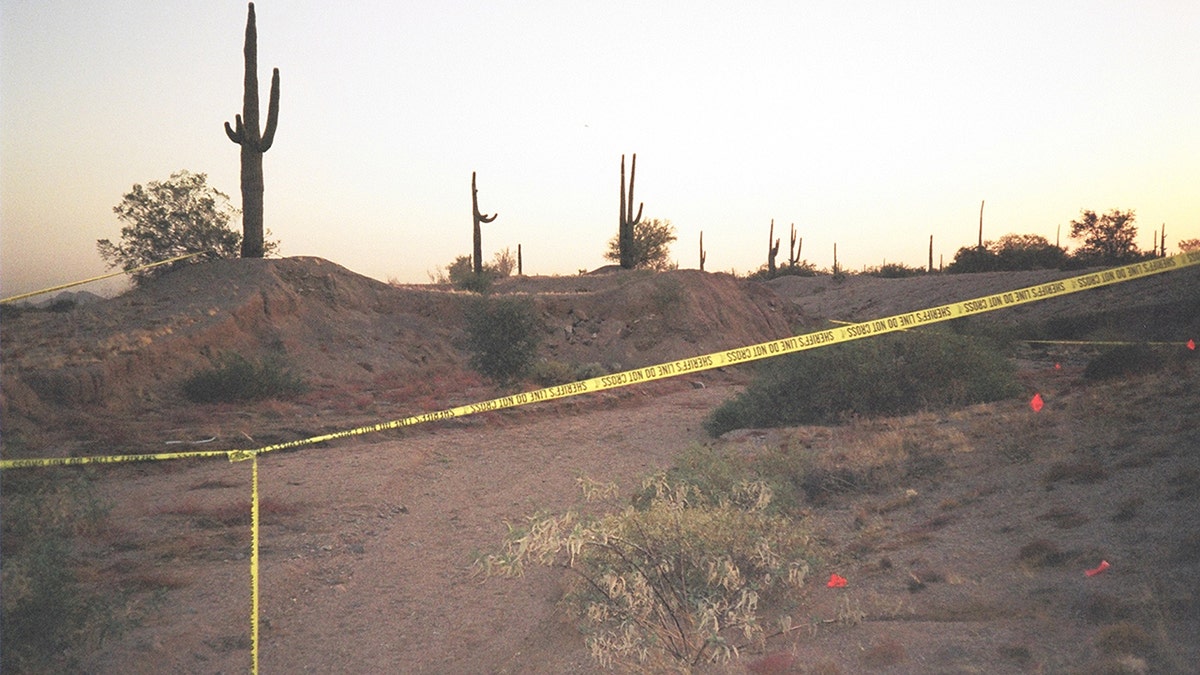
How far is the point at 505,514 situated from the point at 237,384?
1004 centimetres

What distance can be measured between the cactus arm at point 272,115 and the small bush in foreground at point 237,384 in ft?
28.9

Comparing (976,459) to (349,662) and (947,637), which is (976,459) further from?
(349,662)

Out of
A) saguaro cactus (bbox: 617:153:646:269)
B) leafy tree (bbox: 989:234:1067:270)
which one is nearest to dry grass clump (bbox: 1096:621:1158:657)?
saguaro cactus (bbox: 617:153:646:269)

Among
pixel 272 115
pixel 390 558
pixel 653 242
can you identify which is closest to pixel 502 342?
pixel 272 115

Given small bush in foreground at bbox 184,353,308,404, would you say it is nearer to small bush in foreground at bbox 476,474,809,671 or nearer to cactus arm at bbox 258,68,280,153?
cactus arm at bbox 258,68,280,153

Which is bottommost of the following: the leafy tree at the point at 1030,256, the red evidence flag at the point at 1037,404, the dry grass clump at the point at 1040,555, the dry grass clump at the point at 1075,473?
the dry grass clump at the point at 1040,555

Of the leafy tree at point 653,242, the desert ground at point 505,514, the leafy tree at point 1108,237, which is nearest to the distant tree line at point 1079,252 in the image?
the leafy tree at point 1108,237

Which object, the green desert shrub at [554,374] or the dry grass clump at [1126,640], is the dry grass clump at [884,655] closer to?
the dry grass clump at [1126,640]

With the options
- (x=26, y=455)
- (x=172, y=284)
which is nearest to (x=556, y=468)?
(x=26, y=455)

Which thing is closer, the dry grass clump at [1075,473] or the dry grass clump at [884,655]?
the dry grass clump at [884,655]

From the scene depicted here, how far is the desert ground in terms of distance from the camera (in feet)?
16.7

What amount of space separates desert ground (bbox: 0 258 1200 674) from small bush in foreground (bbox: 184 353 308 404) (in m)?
0.49

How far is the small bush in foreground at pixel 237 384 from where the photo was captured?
56.5 feet

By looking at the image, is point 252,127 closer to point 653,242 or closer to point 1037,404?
point 1037,404
